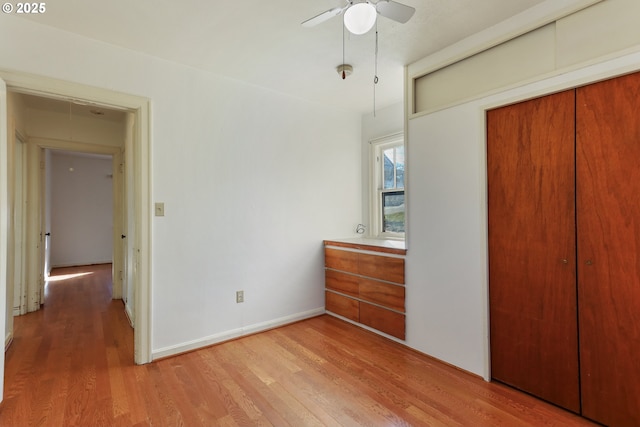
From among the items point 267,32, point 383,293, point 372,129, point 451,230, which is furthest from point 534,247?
point 372,129

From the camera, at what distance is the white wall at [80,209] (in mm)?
6840

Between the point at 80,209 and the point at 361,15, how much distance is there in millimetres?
8034

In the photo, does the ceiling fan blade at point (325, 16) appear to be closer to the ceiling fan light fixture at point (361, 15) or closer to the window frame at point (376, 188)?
the ceiling fan light fixture at point (361, 15)

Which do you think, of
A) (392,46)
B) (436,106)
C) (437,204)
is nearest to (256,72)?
(392,46)

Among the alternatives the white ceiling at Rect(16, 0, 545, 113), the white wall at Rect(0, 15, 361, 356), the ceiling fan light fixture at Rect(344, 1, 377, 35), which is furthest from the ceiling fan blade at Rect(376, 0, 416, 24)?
the white wall at Rect(0, 15, 361, 356)

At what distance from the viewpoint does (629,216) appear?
1672 millimetres

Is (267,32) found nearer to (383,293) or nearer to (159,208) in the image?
(159,208)

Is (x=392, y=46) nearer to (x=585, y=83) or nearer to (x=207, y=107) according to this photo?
(x=585, y=83)

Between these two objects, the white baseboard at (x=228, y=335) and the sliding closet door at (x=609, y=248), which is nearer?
the sliding closet door at (x=609, y=248)

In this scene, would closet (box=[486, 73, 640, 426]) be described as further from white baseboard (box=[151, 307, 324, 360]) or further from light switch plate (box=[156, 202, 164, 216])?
light switch plate (box=[156, 202, 164, 216])

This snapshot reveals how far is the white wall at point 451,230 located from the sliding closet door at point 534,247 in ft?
0.25

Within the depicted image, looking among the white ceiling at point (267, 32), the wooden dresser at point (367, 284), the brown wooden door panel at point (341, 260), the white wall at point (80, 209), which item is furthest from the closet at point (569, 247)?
the white wall at point (80, 209)

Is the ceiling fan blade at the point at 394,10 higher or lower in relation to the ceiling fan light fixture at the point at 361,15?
higher

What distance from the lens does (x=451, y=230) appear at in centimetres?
246
